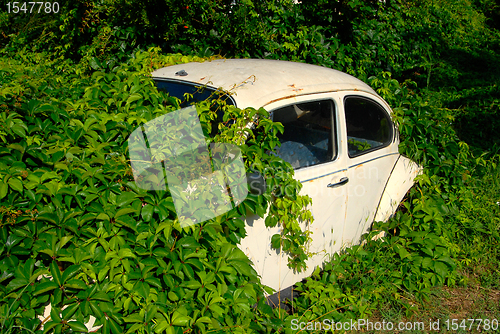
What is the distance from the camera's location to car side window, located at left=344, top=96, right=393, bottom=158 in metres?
2.98

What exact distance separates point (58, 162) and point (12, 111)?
663 mm

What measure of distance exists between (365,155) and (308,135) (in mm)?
561

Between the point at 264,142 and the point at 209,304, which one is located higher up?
the point at 264,142

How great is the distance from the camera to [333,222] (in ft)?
9.41

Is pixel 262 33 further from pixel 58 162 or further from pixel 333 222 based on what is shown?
pixel 58 162

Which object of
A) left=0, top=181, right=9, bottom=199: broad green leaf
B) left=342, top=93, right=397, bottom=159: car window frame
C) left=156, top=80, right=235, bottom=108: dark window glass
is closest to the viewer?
left=0, top=181, right=9, bottom=199: broad green leaf

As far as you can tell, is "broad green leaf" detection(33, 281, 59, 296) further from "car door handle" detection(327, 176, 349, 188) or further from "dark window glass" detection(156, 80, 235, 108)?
"car door handle" detection(327, 176, 349, 188)

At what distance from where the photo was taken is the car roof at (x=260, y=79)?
2561mm

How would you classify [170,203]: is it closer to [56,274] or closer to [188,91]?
[56,274]

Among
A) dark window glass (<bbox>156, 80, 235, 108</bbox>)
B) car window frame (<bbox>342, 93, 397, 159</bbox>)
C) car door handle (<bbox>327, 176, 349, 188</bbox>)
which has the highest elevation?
dark window glass (<bbox>156, 80, 235, 108</bbox>)

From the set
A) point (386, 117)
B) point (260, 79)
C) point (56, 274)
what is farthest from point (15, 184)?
point (386, 117)

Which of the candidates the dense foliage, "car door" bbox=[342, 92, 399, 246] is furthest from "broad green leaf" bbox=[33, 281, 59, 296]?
"car door" bbox=[342, 92, 399, 246]

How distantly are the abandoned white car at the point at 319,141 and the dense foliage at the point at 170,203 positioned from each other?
0.52 feet

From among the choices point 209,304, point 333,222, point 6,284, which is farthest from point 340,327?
point 6,284
